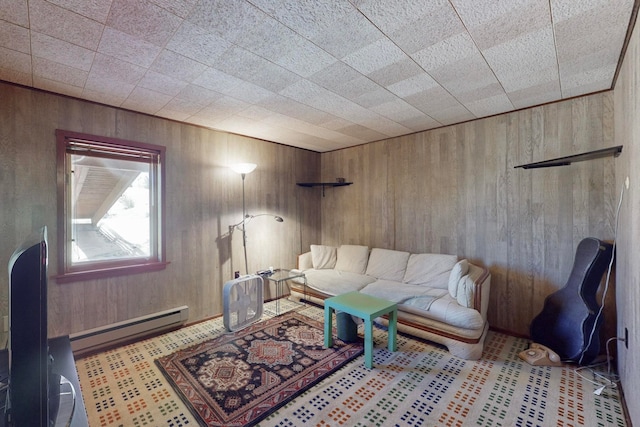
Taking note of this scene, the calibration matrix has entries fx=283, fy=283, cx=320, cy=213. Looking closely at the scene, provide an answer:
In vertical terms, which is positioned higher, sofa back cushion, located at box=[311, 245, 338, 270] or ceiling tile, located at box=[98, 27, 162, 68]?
ceiling tile, located at box=[98, 27, 162, 68]

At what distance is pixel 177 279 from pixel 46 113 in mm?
2035

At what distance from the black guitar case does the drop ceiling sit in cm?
150

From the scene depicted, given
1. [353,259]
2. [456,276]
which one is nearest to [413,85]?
[456,276]

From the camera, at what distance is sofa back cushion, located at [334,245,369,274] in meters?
4.29

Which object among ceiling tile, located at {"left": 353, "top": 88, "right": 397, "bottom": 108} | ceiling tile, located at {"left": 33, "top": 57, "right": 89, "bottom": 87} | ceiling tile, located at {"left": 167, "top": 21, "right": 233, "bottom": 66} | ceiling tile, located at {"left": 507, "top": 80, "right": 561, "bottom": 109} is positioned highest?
ceiling tile, located at {"left": 33, "top": 57, "right": 89, "bottom": 87}

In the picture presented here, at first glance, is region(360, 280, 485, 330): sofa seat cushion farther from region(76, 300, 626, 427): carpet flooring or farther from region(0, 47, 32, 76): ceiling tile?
region(0, 47, 32, 76): ceiling tile

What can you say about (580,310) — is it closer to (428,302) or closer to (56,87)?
(428,302)

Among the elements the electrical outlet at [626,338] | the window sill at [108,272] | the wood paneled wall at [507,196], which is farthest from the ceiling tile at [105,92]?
the electrical outlet at [626,338]

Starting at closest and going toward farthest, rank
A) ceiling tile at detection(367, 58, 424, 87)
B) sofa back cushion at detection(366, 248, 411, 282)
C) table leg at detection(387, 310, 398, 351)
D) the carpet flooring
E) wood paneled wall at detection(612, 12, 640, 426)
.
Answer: wood paneled wall at detection(612, 12, 640, 426) < the carpet flooring < ceiling tile at detection(367, 58, 424, 87) < table leg at detection(387, 310, 398, 351) < sofa back cushion at detection(366, 248, 411, 282)

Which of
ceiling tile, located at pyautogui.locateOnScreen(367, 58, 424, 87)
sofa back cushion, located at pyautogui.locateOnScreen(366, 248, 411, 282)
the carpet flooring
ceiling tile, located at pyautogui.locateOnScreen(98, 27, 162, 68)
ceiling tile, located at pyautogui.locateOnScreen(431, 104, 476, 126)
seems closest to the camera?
ceiling tile, located at pyautogui.locateOnScreen(98, 27, 162, 68)

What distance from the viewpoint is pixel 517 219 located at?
3115 mm

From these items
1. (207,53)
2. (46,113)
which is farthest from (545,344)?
(46,113)

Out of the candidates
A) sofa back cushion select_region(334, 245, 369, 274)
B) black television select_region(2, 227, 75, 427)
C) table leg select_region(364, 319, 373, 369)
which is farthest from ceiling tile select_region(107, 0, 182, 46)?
sofa back cushion select_region(334, 245, 369, 274)

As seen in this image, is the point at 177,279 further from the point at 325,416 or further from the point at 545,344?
the point at 545,344
